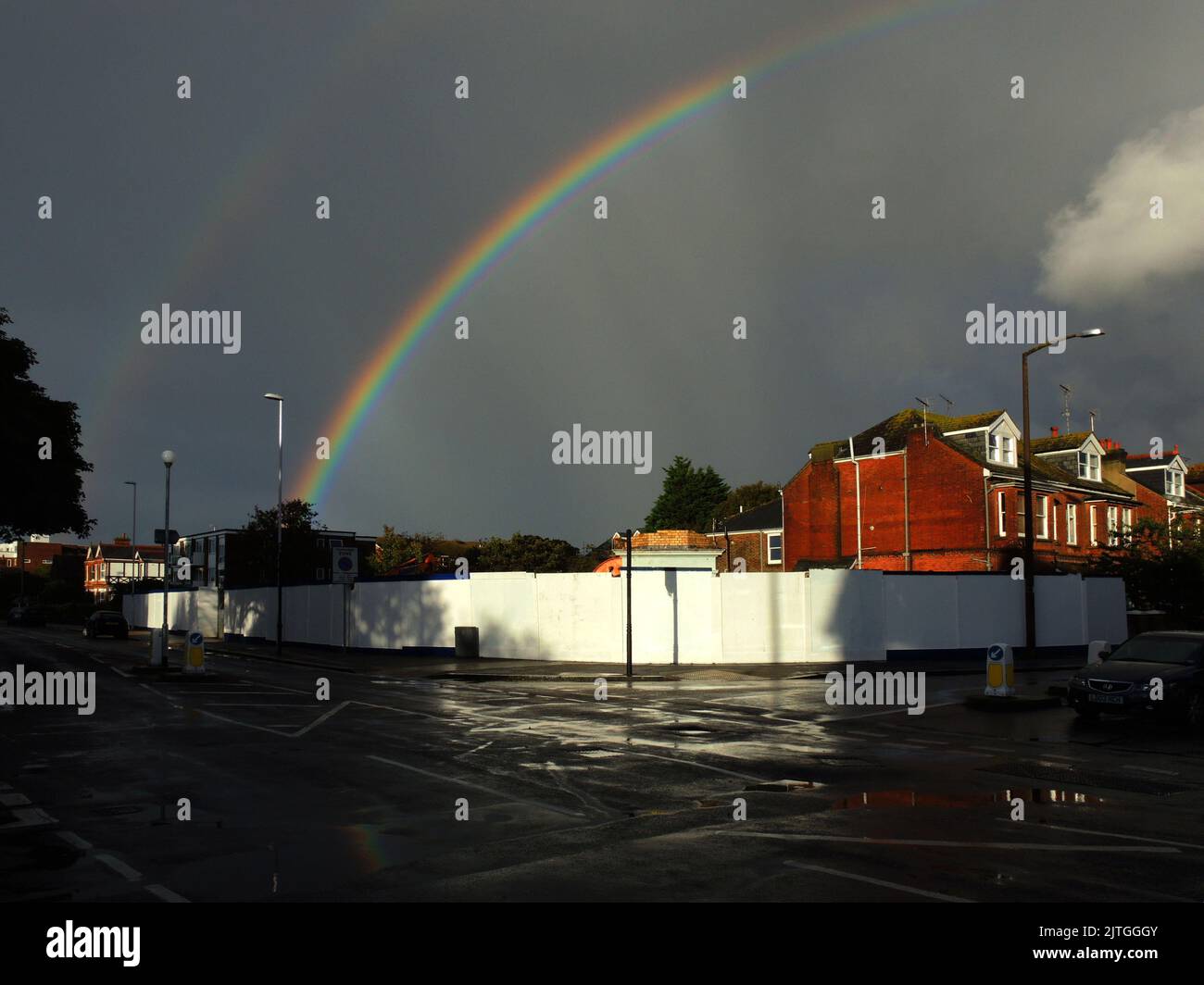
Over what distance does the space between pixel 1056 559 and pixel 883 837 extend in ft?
158

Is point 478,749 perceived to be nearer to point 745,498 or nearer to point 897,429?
point 897,429

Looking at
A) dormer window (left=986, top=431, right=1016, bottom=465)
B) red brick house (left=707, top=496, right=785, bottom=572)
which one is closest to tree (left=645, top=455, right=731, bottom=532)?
red brick house (left=707, top=496, right=785, bottom=572)

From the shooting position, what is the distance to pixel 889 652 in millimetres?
33406

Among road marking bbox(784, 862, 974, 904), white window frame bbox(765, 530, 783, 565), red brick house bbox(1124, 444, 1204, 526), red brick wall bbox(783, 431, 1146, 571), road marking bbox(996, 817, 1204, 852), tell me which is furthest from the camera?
red brick house bbox(1124, 444, 1204, 526)

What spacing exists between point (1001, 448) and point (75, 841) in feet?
165

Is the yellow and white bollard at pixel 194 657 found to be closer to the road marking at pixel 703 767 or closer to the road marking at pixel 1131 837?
the road marking at pixel 703 767

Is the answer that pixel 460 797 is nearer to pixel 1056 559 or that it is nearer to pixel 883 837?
pixel 883 837

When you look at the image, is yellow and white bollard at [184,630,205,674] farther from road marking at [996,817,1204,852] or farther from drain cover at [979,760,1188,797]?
road marking at [996,817,1204,852]

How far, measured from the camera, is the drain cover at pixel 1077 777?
36.8 feet

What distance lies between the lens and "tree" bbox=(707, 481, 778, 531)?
95.2 m

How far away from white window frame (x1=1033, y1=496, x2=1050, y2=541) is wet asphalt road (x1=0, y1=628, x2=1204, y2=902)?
112ft

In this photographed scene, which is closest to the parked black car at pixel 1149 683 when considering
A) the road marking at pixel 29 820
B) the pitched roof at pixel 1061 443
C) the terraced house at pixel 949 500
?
the road marking at pixel 29 820
